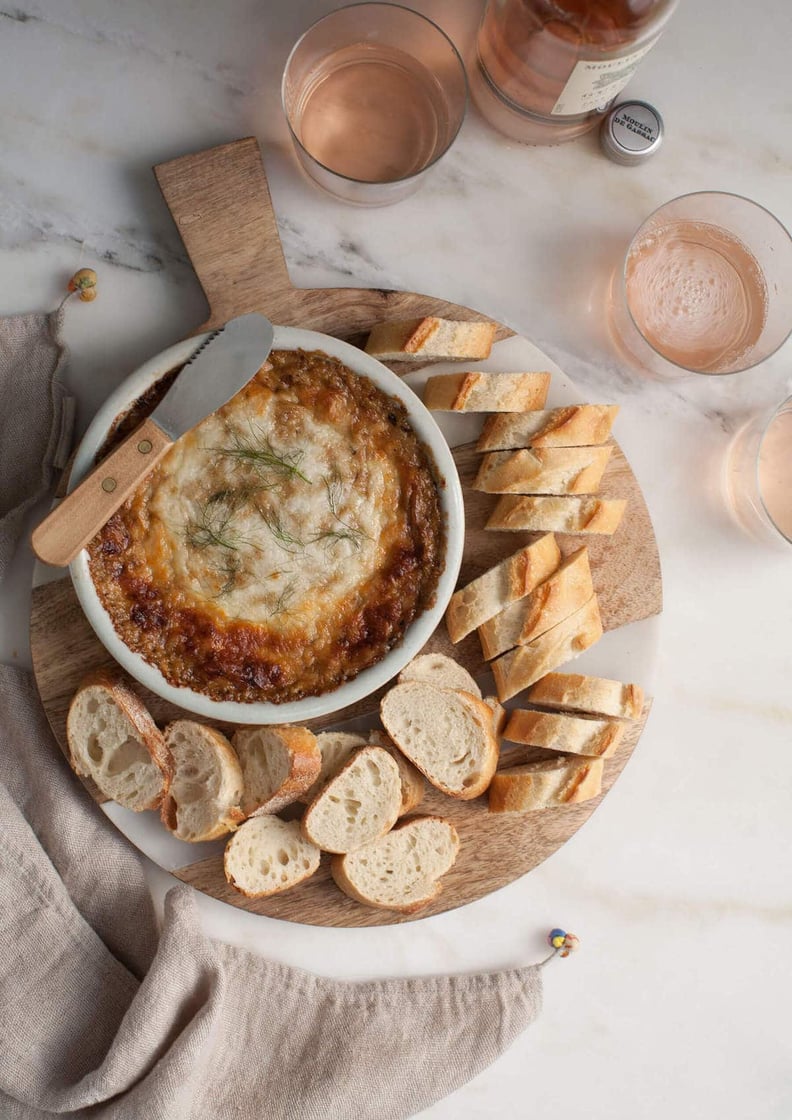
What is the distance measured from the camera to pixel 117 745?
8.66 feet

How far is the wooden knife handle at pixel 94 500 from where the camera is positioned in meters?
2.43

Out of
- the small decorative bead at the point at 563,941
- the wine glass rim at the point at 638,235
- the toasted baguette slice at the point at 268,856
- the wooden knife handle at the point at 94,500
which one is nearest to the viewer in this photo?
the wooden knife handle at the point at 94,500

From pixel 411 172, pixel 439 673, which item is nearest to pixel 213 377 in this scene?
pixel 411 172

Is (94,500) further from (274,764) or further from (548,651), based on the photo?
(548,651)

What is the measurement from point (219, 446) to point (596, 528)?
1064mm

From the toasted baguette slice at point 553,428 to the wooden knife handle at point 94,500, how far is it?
96 centimetres

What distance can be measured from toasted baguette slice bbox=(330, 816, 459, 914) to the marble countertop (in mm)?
274

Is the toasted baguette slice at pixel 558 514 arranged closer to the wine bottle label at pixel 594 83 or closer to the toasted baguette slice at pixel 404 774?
the toasted baguette slice at pixel 404 774

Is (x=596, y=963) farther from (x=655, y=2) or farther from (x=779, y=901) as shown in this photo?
(x=655, y=2)

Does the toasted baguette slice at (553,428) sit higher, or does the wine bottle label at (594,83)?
the wine bottle label at (594,83)

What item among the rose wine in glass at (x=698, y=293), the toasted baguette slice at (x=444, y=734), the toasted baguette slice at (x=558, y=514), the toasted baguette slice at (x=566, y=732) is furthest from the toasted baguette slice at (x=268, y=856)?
the rose wine in glass at (x=698, y=293)

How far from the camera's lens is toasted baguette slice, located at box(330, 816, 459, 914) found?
2.72 metres

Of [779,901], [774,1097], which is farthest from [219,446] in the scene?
[774,1097]

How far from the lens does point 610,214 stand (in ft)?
9.90
